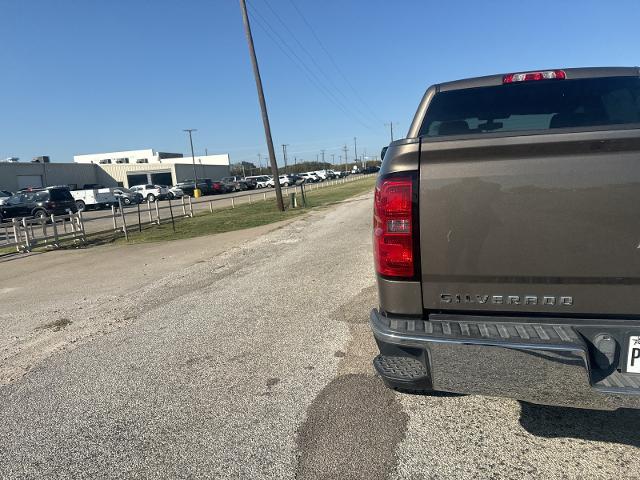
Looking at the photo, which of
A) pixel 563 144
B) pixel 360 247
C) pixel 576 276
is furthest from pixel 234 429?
pixel 360 247

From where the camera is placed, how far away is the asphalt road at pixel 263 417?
8.07 feet

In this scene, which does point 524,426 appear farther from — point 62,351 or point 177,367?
point 62,351

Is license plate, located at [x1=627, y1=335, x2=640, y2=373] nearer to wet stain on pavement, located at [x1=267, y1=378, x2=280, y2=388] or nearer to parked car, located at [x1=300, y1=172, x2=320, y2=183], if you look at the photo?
wet stain on pavement, located at [x1=267, y1=378, x2=280, y2=388]

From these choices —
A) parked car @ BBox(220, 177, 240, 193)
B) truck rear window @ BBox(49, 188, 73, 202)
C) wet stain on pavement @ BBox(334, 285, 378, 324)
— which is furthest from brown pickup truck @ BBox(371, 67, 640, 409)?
parked car @ BBox(220, 177, 240, 193)

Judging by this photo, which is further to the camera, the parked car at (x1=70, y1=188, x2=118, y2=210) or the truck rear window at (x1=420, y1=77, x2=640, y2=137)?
the parked car at (x1=70, y1=188, x2=118, y2=210)

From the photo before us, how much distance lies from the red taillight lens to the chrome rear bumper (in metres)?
0.30

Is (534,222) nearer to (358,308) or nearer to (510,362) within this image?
(510,362)

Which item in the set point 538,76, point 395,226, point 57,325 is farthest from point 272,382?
point 57,325

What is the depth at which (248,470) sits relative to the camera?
2.47 meters

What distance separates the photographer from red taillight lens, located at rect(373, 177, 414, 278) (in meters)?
2.20

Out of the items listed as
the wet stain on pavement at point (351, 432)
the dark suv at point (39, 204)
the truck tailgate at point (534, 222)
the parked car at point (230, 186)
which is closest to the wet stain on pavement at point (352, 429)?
the wet stain on pavement at point (351, 432)

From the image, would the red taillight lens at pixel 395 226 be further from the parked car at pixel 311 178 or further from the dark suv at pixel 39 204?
the parked car at pixel 311 178

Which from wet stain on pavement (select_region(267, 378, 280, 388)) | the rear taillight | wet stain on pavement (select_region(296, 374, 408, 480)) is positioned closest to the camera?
wet stain on pavement (select_region(296, 374, 408, 480))

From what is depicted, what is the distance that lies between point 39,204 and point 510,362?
28832mm
